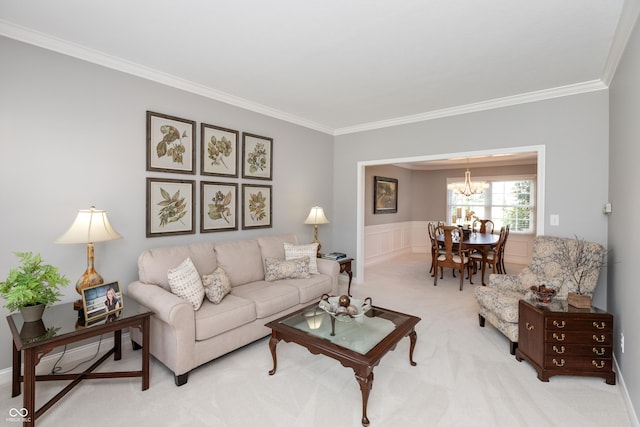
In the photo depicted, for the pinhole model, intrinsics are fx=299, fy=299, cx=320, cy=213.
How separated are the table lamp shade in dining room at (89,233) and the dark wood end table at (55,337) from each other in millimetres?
235

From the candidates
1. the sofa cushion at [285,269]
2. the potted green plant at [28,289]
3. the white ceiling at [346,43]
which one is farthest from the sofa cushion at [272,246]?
the potted green plant at [28,289]

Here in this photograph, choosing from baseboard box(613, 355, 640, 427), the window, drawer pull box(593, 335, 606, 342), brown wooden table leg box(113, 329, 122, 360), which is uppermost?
the window

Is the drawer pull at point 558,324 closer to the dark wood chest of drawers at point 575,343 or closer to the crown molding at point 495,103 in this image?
the dark wood chest of drawers at point 575,343

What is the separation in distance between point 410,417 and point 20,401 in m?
2.67

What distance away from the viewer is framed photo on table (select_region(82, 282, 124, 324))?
2.04 m

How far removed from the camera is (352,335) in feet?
7.36

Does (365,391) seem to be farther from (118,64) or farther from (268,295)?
(118,64)

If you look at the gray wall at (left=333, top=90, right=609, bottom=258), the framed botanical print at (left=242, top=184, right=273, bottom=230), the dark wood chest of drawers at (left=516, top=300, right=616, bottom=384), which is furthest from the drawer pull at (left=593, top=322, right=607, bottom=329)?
the framed botanical print at (left=242, top=184, right=273, bottom=230)

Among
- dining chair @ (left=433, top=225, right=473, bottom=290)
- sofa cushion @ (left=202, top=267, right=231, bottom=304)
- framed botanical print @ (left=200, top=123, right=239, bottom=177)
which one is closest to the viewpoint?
sofa cushion @ (left=202, top=267, right=231, bottom=304)

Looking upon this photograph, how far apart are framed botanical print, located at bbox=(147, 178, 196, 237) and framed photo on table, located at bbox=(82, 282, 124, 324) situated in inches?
36.1

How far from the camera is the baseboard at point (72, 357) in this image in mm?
2318

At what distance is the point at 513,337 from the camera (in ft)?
8.97

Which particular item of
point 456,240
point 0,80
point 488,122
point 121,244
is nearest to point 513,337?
point 488,122

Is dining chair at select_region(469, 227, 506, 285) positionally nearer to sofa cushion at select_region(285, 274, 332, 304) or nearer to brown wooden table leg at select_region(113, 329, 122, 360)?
sofa cushion at select_region(285, 274, 332, 304)
